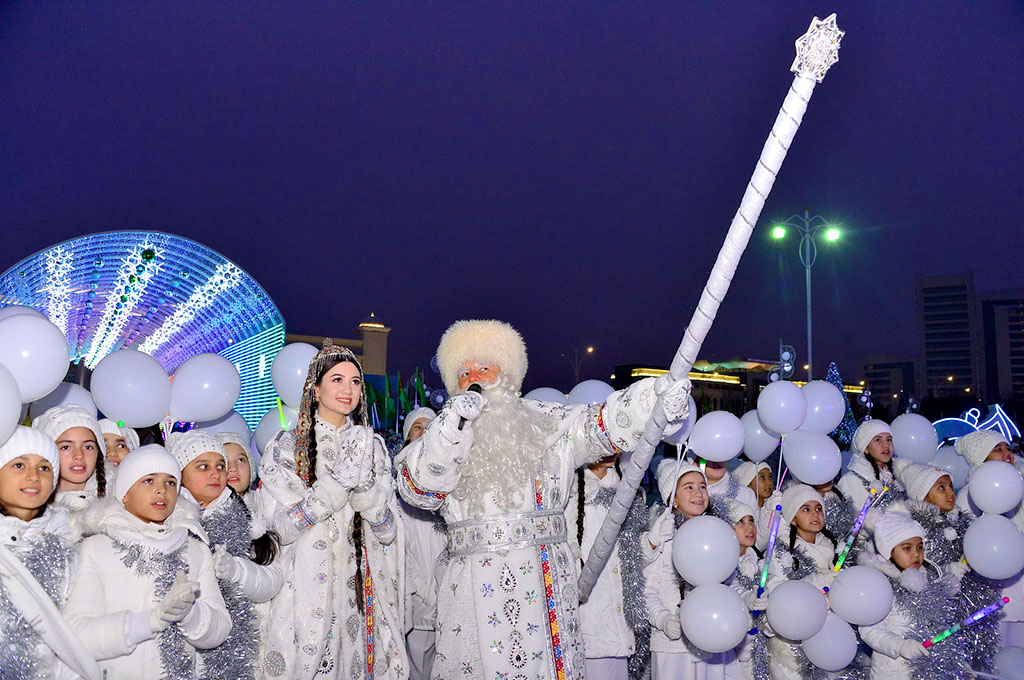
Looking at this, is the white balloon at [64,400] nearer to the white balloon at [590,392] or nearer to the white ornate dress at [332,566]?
the white ornate dress at [332,566]

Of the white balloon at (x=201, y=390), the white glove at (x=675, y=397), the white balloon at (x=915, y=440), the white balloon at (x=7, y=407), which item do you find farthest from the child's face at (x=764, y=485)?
the white balloon at (x=7, y=407)

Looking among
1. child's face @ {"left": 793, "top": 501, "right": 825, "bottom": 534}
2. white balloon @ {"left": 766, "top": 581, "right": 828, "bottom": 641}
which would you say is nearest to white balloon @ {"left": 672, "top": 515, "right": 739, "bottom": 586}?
white balloon @ {"left": 766, "top": 581, "right": 828, "bottom": 641}

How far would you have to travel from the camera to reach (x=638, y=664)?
4.98 meters

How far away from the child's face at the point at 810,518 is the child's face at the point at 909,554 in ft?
1.58

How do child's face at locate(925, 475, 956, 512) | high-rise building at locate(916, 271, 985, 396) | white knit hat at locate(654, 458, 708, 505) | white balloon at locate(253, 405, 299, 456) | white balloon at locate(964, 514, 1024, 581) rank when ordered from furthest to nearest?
high-rise building at locate(916, 271, 985, 396), white balloon at locate(253, 405, 299, 456), child's face at locate(925, 475, 956, 512), white knit hat at locate(654, 458, 708, 505), white balloon at locate(964, 514, 1024, 581)

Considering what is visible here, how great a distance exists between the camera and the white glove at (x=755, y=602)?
174 inches

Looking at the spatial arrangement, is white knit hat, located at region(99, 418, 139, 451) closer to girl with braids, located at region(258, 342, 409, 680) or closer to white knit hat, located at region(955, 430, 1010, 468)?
girl with braids, located at region(258, 342, 409, 680)

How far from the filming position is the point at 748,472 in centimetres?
646

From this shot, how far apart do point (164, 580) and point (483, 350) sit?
1.59m

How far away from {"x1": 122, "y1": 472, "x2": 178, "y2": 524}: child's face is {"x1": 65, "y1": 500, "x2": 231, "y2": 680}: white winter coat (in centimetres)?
4

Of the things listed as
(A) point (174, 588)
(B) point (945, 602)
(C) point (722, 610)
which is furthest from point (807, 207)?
(A) point (174, 588)

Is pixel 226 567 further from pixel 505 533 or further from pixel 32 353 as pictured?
pixel 32 353

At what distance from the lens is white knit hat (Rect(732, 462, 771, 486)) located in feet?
20.6

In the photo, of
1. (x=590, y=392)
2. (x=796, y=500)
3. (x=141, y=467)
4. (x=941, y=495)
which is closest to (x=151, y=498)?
(x=141, y=467)
